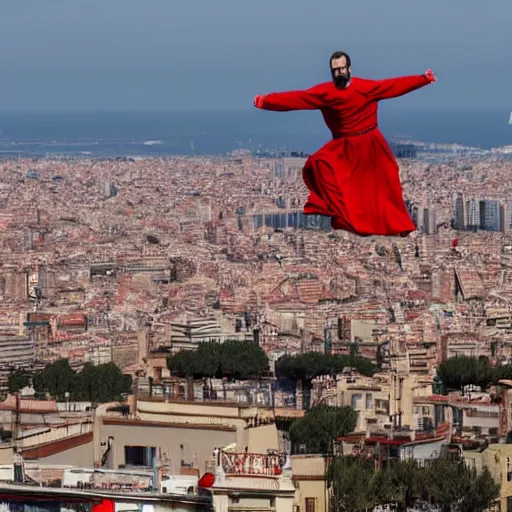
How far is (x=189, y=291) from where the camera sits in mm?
47594

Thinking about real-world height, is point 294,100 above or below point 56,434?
above

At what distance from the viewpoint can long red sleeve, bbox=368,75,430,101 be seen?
8.79 m

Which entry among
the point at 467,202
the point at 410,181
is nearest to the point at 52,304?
the point at 467,202

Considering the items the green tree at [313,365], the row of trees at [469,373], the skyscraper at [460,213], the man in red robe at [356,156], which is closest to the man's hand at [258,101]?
the man in red robe at [356,156]

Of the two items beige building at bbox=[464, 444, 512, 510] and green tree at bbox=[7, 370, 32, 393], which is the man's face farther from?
green tree at bbox=[7, 370, 32, 393]

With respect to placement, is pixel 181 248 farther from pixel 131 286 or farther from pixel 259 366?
pixel 259 366

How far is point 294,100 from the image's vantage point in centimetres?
878

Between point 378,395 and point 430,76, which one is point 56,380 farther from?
point 430,76

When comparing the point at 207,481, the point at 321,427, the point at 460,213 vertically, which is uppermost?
the point at 460,213

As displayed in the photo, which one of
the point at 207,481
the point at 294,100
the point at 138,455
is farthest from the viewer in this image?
the point at 138,455

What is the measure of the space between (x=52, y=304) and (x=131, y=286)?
133 inches

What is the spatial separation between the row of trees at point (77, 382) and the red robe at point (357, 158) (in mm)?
14263

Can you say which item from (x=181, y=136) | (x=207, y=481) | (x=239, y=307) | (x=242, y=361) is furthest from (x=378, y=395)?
(x=181, y=136)

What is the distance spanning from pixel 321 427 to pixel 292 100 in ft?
36.9
